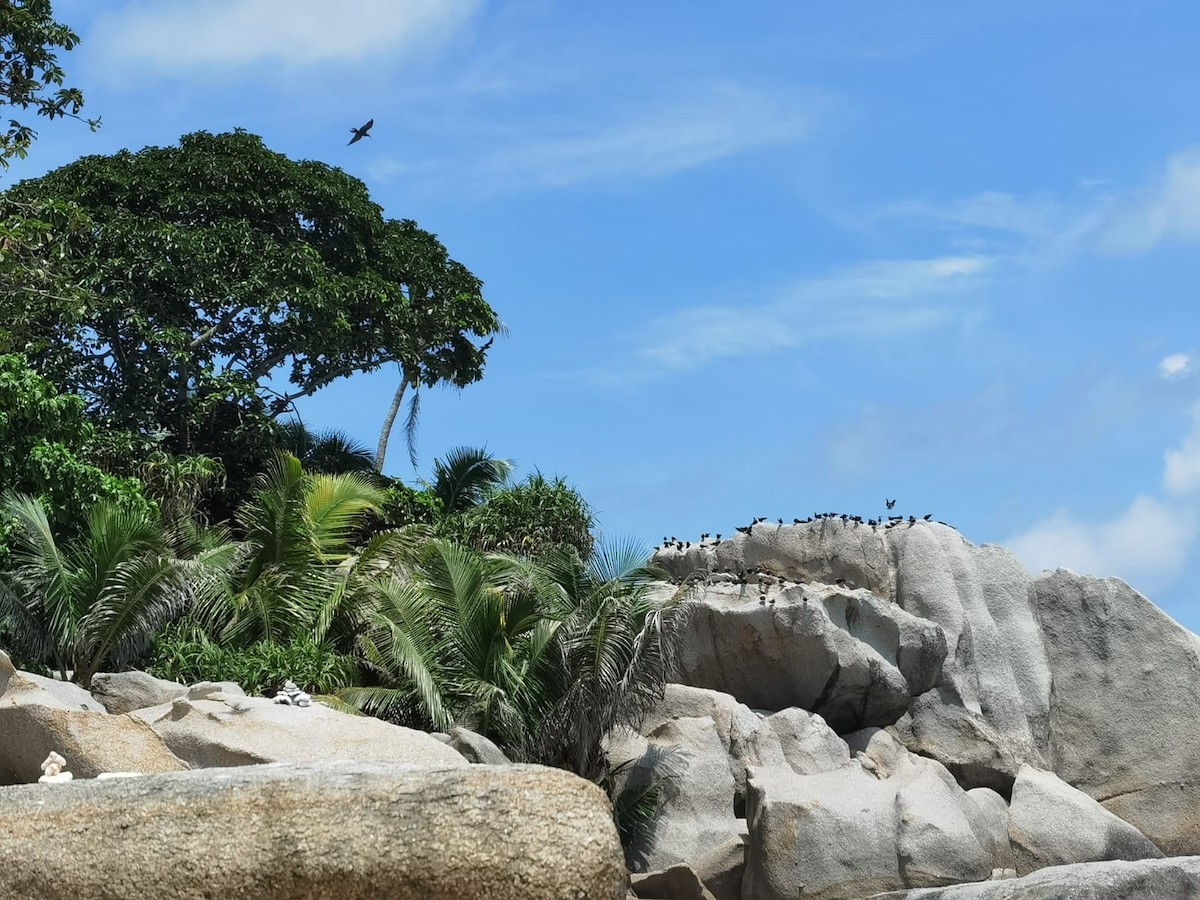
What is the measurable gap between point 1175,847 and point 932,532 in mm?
5906

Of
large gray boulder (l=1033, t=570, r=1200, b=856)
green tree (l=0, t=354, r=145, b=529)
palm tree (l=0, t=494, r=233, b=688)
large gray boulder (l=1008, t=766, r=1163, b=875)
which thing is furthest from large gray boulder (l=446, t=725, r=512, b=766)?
large gray boulder (l=1033, t=570, r=1200, b=856)

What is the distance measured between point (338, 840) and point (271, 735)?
782cm

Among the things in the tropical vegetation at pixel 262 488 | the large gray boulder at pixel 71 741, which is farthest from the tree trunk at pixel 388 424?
the large gray boulder at pixel 71 741

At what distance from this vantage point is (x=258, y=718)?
46.6 ft

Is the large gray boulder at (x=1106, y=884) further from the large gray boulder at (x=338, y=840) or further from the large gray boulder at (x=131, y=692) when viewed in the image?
the large gray boulder at (x=131, y=692)

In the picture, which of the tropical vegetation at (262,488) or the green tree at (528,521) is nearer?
the tropical vegetation at (262,488)

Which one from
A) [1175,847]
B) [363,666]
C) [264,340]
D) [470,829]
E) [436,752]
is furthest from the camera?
[264,340]

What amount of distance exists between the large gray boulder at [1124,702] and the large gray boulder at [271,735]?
13.0 meters

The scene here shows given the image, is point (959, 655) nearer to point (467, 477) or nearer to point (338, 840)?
point (467, 477)

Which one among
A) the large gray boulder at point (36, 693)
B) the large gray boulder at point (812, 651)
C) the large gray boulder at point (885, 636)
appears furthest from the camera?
the large gray boulder at point (885, 636)

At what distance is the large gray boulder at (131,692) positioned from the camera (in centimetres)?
1709

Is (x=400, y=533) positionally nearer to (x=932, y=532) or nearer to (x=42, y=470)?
(x=42, y=470)

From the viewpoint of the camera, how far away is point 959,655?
77.2 feet

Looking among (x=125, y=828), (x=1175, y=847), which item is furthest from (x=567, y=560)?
(x=125, y=828)
